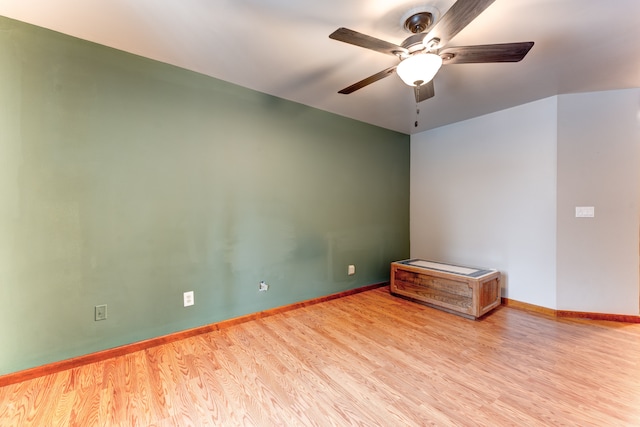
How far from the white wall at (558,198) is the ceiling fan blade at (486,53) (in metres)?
1.80

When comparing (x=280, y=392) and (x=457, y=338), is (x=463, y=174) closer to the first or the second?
(x=457, y=338)

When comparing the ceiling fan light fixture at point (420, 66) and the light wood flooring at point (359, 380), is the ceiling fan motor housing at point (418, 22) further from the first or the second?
the light wood flooring at point (359, 380)

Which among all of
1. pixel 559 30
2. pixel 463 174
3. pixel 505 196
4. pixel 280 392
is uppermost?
pixel 559 30

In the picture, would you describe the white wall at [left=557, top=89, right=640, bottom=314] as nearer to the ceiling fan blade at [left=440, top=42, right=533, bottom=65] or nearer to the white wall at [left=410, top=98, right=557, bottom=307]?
the white wall at [left=410, top=98, right=557, bottom=307]

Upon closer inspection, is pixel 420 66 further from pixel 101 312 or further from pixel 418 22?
pixel 101 312

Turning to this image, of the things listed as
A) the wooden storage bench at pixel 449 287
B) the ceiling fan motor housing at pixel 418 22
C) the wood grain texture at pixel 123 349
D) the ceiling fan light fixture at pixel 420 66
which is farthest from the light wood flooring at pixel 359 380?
the ceiling fan motor housing at pixel 418 22

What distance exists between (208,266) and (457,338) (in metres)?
2.26

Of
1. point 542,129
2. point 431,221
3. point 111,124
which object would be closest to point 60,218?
point 111,124

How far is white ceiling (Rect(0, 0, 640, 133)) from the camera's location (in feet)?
5.19

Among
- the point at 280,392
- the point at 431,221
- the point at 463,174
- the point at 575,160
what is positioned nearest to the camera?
the point at 280,392

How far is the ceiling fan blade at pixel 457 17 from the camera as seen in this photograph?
1.20 meters

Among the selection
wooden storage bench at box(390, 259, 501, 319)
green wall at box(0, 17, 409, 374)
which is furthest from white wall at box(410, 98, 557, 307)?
green wall at box(0, 17, 409, 374)

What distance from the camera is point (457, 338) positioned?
7.60 feet

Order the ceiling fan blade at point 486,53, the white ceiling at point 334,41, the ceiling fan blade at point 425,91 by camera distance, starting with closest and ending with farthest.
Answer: the ceiling fan blade at point 486,53, the white ceiling at point 334,41, the ceiling fan blade at point 425,91
